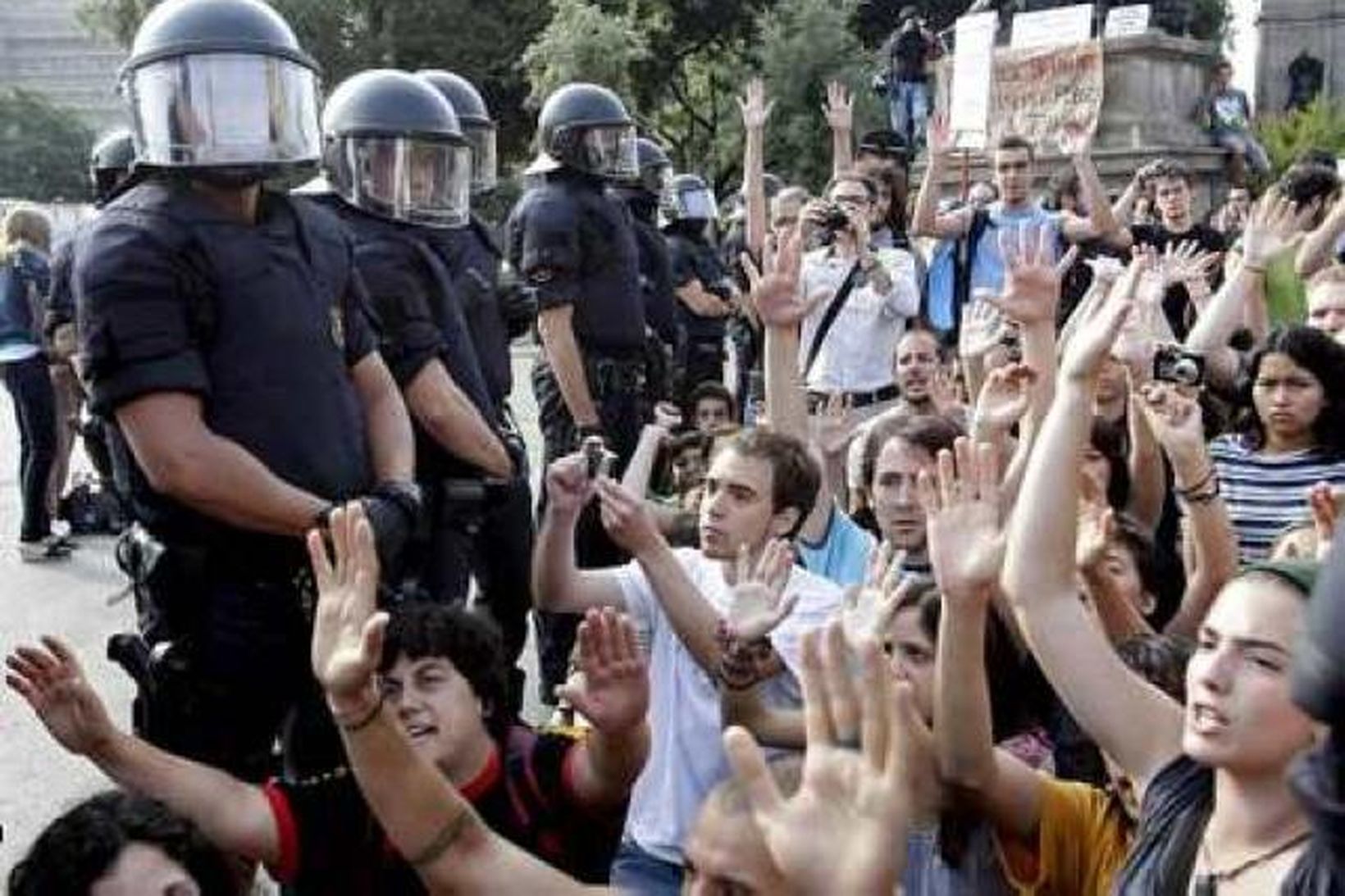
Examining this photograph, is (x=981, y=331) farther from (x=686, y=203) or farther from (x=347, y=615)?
(x=686, y=203)

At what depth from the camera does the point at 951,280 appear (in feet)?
24.8

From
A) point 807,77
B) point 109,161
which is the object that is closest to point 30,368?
point 109,161

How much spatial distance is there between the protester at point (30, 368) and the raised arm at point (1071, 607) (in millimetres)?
6608

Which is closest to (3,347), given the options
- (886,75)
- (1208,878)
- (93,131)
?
(1208,878)

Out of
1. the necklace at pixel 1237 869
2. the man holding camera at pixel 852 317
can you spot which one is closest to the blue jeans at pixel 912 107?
→ the man holding camera at pixel 852 317

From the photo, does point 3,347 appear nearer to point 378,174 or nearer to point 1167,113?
Result: point 378,174

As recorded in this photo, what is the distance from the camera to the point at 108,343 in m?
3.03

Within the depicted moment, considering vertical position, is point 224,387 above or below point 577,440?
above

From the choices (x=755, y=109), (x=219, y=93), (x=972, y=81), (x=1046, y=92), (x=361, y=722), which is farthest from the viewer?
(x=1046, y=92)

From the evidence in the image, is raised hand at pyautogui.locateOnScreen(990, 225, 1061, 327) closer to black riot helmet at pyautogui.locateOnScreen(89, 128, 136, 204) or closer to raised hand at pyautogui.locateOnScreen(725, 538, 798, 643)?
raised hand at pyautogui.locateOnScreen(725, 538, 798, 643)

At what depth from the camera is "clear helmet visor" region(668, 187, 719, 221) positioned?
10.8 metres

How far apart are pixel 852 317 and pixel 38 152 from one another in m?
59.8

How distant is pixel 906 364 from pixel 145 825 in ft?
10.9

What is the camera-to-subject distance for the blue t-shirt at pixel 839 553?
4.28m
